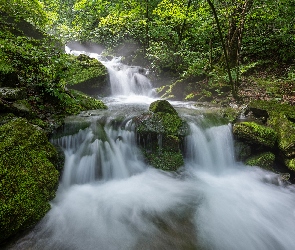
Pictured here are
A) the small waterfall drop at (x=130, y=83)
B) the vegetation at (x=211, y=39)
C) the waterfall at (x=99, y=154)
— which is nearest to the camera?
the waterfall at (x=99, y=154)

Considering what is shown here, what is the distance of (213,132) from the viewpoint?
19.5ft

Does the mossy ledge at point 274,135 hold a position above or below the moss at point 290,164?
above

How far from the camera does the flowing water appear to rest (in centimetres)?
325

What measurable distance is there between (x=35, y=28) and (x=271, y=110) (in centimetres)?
1191

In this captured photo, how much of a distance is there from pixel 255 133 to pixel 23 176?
5.23 meters

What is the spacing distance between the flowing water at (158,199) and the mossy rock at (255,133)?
0.34 m

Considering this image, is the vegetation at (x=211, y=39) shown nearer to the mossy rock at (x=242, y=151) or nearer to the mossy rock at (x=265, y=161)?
the mossy rock at (x=242, y=151)

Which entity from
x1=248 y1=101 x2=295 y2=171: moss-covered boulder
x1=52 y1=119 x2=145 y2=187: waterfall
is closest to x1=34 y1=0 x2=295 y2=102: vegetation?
x1=248 y1=101 x2=295 y2=171: moss-covered boulder

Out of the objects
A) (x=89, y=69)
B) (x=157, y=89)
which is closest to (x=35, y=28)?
(x=89, y=69)

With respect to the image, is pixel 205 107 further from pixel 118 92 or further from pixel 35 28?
pixel 35 28

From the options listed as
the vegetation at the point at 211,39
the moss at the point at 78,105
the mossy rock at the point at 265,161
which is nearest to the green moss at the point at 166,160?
the mossy rock at the point at 265,161

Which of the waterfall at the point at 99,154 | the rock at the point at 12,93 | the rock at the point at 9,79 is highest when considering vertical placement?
the rock at the point at 9,79

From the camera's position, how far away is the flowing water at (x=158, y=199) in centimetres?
325

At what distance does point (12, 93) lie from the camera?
5148 millimetres
